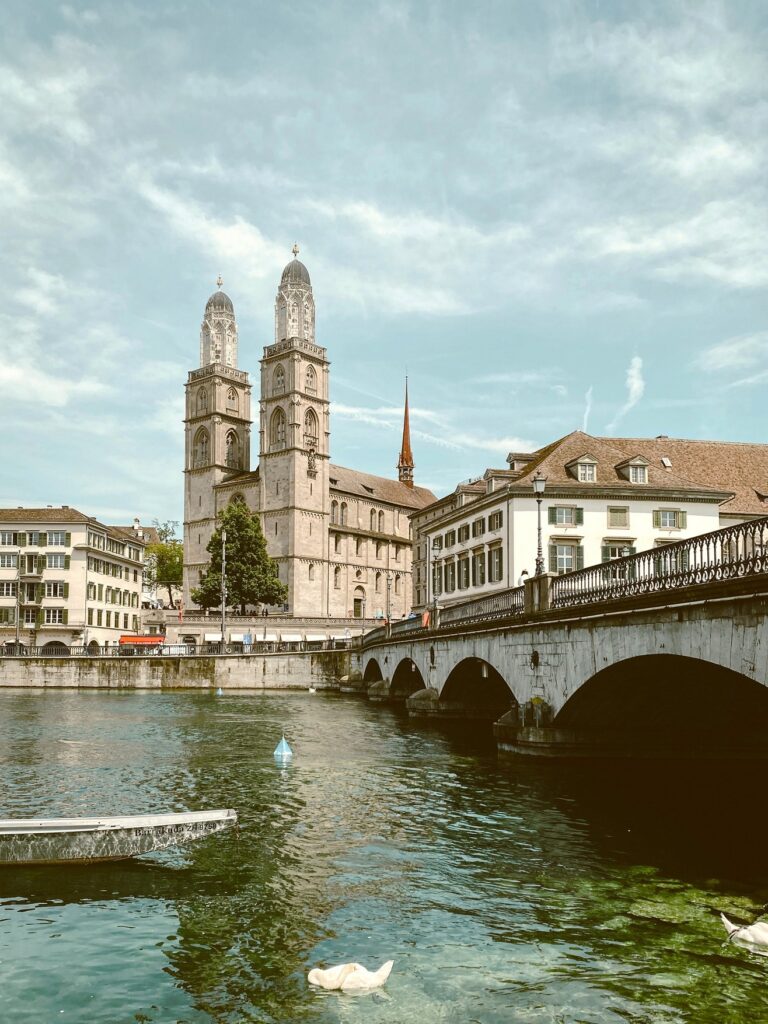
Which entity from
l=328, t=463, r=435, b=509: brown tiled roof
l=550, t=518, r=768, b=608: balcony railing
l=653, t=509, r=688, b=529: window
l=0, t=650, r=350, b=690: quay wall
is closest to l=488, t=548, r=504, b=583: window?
l=653, t=509, r=688, b=529: window

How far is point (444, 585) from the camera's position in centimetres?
6838

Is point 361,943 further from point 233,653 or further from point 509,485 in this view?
point 233,653

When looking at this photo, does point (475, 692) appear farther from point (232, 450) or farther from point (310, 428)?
point (232, 450)

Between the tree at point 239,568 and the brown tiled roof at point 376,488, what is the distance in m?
25.4

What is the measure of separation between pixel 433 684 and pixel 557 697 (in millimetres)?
17598

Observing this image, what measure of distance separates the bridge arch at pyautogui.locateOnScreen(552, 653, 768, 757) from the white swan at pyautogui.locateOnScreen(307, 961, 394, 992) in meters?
12.4

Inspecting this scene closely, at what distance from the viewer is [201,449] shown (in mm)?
128000

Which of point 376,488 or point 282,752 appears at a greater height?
point 376,488

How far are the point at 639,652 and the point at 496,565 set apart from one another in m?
36.3

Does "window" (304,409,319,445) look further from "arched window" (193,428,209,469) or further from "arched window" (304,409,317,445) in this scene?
"arched window" (193,428,209,469)

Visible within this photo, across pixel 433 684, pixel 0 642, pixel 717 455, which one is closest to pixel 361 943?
pixel 433 684

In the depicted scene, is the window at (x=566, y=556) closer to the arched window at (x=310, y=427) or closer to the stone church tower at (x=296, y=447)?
the stone church tower at (x=296, y=447)

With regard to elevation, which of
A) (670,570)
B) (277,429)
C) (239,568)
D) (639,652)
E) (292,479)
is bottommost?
(639,652)

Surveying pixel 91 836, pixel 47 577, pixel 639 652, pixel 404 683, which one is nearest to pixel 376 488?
pixel 47 577
